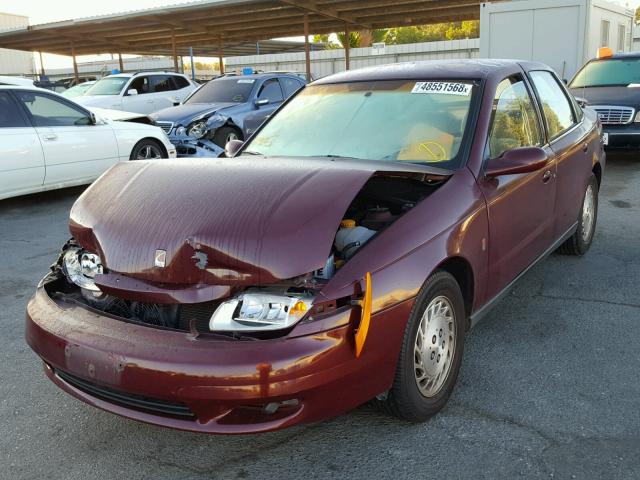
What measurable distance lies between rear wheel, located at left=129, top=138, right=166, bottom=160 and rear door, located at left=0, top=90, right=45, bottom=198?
4.85ft

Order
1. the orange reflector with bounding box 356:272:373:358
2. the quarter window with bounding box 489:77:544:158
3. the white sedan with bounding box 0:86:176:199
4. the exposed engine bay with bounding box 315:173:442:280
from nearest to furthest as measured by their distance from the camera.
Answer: the orange reflector with bounding box 356:272:373:358
the exposed engine bay with bounding box 315:173:442:280
the quarter window with bounding box 489:77:544:158
the white sedan with bounding box 0:86:176:199

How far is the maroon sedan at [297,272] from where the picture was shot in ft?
7.48

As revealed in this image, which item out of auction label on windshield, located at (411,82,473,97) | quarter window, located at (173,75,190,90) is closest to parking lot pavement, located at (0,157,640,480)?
auction label on windshield, located at (411,82,473,97)

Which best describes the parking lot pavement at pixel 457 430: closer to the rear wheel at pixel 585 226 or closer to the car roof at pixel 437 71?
the rear wheel at pixel 585 226

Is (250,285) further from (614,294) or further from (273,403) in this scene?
(614,294)

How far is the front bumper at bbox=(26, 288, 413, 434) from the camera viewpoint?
7.23 ft

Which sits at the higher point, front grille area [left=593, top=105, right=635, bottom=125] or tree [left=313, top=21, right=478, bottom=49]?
tree [left=313, top=21, right=478, bottom=49]

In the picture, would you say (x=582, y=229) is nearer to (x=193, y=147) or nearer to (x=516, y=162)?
(x=516, y=162)

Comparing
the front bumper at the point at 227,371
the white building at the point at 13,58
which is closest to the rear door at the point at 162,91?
the front bumper at the point at 227,371

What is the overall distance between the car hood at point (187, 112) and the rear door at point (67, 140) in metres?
1.96

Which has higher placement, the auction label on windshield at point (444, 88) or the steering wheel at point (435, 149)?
the auction label on windshield at point (444, 88)

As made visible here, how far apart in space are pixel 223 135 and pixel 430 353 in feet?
27.6

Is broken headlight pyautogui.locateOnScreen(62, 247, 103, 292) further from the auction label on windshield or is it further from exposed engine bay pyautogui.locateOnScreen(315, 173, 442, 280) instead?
the auction label on windshield

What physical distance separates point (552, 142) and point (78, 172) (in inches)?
244
